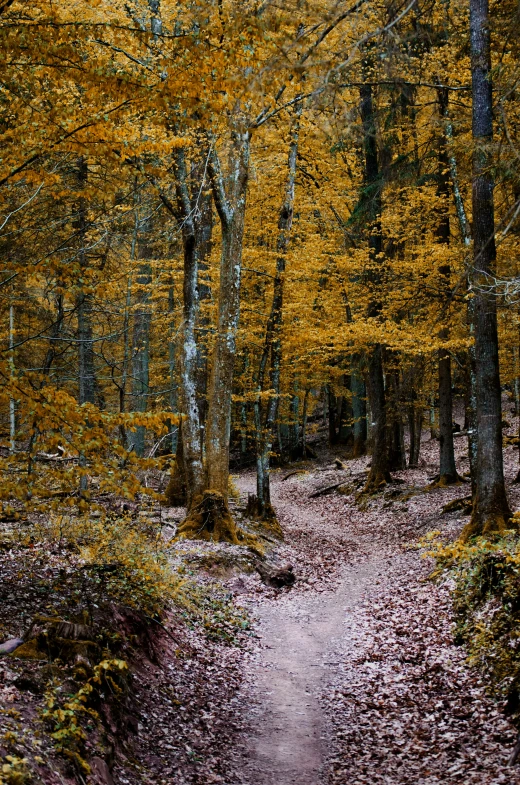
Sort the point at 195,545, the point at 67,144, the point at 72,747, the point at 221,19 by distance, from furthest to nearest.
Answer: the point at 195,545 → the point at 67,144 → the point at 221,19 → the point at 72,747

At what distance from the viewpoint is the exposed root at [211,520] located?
11.5m

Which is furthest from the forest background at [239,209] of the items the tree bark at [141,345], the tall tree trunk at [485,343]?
the tree bark at [141,345]

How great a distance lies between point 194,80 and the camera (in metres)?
5.12

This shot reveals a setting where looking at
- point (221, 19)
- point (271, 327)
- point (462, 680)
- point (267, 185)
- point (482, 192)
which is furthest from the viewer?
point (267, 185)

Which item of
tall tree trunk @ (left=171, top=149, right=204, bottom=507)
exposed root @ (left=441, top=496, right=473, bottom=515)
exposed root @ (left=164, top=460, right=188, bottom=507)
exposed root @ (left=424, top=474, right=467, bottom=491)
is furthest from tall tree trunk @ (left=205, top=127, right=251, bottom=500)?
exposed root @ (left=424, top=474, right=467, bottom=491)

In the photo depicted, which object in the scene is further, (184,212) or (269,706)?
(184,212)

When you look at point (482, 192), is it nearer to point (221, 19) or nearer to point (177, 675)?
point (221, 19)

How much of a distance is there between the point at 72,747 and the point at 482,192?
31.8 feet

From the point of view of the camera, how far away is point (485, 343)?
391 inches

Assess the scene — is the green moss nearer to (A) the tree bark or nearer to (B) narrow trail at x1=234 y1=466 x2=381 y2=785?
(B) narrow trail at x1=234 y1=466 x2=381 y2=785

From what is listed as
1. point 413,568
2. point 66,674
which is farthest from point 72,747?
point 413,568

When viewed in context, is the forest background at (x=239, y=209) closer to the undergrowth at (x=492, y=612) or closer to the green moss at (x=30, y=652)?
the green moss at (x=30, y=652)

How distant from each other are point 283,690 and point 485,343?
245 inches

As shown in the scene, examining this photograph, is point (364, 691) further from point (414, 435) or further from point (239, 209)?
point (414, 435)
